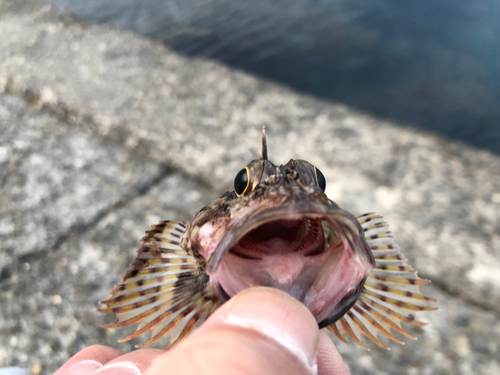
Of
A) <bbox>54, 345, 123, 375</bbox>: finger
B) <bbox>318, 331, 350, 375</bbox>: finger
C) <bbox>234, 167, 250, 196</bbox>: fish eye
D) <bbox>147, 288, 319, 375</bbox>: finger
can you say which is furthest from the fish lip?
<bbox>54, 345, 123, 375</bbox>: finger

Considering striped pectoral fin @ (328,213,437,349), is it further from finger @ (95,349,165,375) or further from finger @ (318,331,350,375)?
finger @ (95,349,165,375)

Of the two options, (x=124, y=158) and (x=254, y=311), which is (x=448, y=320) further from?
(x=124, y=158)

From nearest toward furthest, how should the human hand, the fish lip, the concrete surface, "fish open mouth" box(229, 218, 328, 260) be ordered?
1. the human hand
2. the fish lip
3. "fish open mouth" box(229, 218, 328, 260)
4. the concrete surface

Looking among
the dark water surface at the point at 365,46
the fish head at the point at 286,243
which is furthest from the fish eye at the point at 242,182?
the dark water surface at the point at 365,46

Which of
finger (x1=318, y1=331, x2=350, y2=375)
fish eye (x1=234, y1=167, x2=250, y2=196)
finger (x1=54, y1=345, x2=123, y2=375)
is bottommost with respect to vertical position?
finger (x1=318, y1=331, x2=350, y2=375)

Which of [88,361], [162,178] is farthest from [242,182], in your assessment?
[162,178]

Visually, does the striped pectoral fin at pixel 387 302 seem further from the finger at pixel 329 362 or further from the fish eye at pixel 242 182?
the fish eye at pixel 242 182

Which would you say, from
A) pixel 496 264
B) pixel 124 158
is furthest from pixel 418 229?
pixel 124 158
